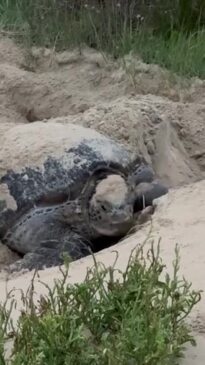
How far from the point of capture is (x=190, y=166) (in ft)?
19.9

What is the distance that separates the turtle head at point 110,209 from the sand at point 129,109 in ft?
0.60

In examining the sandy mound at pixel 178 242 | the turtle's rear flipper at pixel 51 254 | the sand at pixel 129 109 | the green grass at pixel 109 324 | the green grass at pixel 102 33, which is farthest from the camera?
the green grass at pixel 102 33

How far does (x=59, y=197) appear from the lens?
16.5 feet

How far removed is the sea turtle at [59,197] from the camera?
496 centimetres

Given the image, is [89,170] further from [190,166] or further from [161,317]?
[161,317]

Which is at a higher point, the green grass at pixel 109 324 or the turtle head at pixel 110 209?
the green grass at pixel 109 324

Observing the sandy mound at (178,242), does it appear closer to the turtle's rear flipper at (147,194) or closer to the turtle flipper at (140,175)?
the turtle's rear flipper at (147,194)

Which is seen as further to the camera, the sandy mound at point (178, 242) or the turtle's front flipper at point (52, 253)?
the turtle's front flipper at point (52, 253)

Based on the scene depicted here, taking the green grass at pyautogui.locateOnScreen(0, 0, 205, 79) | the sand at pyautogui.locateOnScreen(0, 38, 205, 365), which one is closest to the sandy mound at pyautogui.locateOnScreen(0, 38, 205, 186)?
the sand at pyautogui.locateOnScreen(0, 38, 205, 365)

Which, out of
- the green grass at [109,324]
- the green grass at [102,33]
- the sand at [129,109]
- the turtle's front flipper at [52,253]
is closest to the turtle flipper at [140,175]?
the sand at [129,109]

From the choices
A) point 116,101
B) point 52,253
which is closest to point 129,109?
point 116,101

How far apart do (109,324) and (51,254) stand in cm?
161

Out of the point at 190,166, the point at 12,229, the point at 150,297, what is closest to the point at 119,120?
the point at 190,166

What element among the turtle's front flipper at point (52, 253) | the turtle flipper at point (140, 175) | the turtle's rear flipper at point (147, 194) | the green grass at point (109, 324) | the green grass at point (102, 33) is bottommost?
the turtle's front flipper at point (52, 253)
